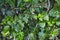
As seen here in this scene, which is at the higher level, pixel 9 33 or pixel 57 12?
pixel 57 12

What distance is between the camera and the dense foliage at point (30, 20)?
6.01ft

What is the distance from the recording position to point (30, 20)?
1909 millimetres

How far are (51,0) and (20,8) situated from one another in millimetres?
307

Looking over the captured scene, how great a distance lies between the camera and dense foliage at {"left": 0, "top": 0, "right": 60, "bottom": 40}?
1832 millimetres

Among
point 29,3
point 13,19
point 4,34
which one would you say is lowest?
point 4,34

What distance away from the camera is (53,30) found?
6.02 ft

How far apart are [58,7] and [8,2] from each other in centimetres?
48

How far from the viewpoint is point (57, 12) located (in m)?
1.80

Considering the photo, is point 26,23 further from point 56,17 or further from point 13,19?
point 56,17

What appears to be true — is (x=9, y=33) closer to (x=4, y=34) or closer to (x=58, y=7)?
(x=4, y=34)

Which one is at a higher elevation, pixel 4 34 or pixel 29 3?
pixel 29 3

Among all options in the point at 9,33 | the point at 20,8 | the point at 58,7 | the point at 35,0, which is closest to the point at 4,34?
the point at 9,33

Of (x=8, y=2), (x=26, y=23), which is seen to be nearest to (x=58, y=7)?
(x=26, y=23)

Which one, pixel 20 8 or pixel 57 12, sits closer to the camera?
pixel 57 12
